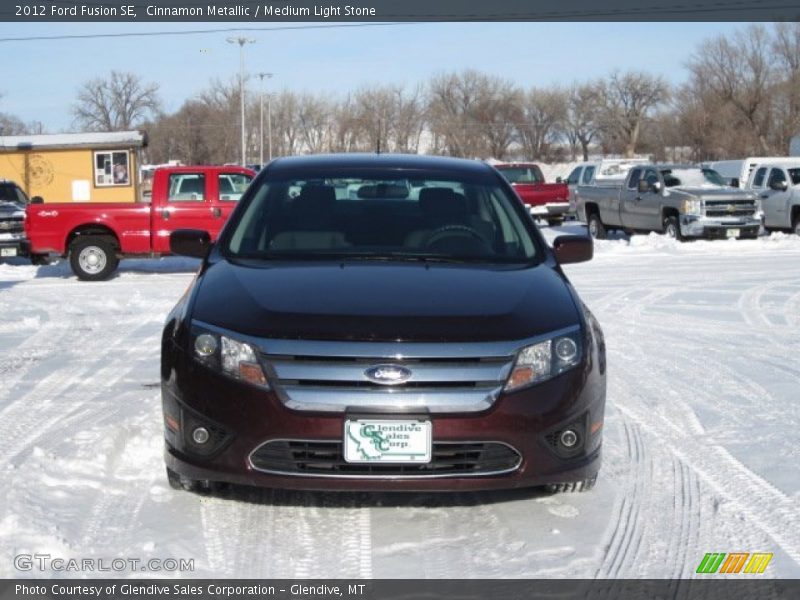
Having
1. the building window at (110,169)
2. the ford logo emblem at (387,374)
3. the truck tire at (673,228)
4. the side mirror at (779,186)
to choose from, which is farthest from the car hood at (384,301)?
the building window at (110,169)

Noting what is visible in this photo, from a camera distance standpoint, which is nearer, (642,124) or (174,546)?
(174,546)

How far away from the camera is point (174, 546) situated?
4.25m

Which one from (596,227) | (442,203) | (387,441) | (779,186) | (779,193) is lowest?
(596,227)

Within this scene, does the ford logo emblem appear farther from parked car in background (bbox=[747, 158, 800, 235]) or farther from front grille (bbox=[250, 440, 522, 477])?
parked car in background (bbox=[747, 158, 800, 235])

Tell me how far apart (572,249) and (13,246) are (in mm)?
14828

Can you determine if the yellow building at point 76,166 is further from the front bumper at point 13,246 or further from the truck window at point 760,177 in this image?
the truck window at point 760,177

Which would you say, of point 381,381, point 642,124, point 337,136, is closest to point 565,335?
point 381,381

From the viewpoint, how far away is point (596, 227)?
25.8 meters

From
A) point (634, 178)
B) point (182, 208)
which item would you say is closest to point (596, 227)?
point (634, 178)

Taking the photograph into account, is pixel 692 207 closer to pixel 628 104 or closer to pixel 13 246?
pixel 13 246

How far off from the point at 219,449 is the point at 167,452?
1.24 ft

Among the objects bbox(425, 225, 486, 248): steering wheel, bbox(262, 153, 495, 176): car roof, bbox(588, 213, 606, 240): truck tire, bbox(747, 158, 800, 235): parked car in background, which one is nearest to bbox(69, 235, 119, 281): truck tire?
bbox(262, 153, 495, 176): car roof

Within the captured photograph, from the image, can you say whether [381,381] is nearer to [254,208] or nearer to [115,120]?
[254,208]

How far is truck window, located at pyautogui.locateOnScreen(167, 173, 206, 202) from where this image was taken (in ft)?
56.2
